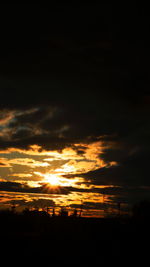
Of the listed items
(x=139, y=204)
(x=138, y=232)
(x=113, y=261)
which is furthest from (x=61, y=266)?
(x=139, y=204)

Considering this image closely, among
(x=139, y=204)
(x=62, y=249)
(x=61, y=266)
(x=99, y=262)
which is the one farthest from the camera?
(x=139, y=204)

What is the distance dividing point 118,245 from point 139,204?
7472cm

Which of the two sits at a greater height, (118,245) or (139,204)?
(139,204)

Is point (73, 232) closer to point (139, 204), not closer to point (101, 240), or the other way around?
point (101, 240)

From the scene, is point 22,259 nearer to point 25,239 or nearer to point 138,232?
point 25,239

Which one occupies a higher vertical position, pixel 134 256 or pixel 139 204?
pixel 139 204

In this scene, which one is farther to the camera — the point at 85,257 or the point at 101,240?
the point at 101,240

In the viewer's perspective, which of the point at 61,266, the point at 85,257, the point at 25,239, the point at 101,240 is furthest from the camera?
the point at 101,240

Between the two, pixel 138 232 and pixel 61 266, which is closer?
pixel 61 266

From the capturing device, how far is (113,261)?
33.5 m

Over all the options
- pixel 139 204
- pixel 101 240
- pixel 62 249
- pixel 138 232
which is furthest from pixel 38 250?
pixel 139 204

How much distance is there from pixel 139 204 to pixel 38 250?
84319 millimetres

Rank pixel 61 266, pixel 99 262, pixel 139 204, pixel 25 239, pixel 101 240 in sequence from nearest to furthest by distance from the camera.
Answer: pixel 61 266, pixel 99 262, pixel 25 239, pixel 101 240, pixel 139 204

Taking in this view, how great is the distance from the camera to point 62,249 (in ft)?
129
